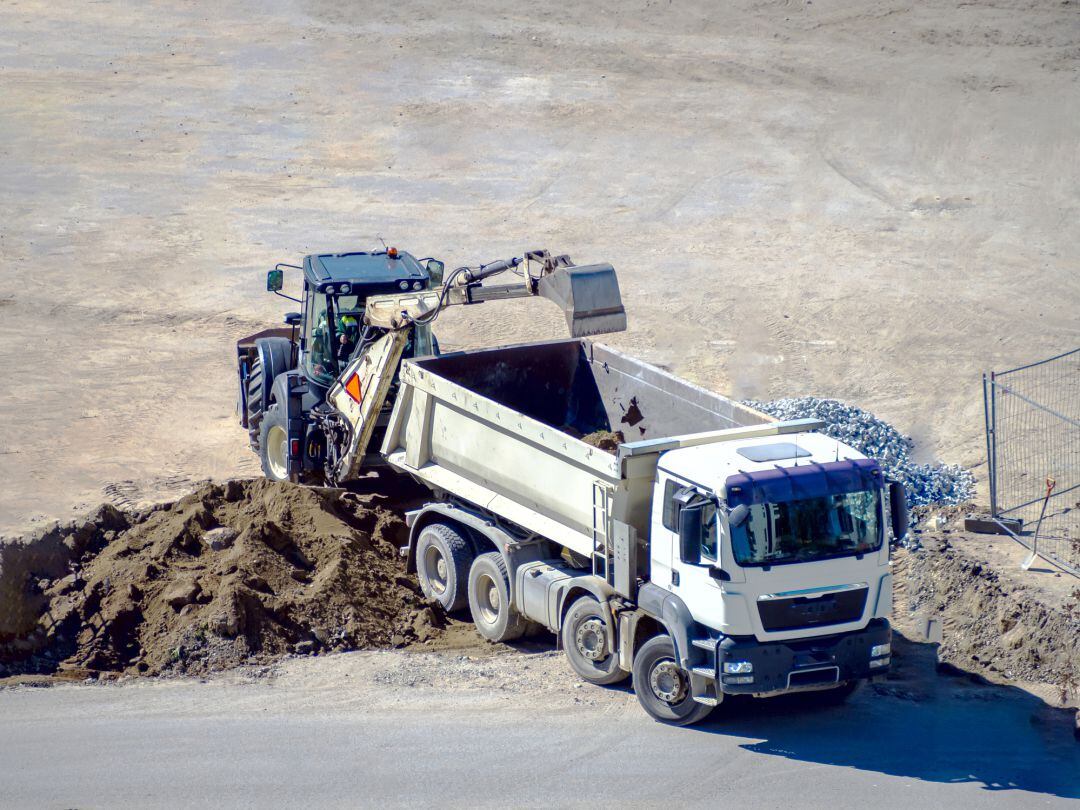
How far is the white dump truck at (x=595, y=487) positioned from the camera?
10633 millimetres

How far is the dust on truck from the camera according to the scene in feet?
34.7

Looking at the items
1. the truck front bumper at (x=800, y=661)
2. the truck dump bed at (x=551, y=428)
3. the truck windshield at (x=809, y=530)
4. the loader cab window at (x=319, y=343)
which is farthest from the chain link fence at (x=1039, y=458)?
the loader cab window at (x=319, y=343)

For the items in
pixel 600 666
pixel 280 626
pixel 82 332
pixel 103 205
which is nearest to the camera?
pixel 600 666

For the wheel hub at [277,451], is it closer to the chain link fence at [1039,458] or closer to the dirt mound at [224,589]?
the dirt mound at [224,589]

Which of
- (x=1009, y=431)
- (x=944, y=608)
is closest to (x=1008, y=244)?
(x=1009, y=431)

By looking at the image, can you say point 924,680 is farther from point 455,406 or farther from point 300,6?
point 300,6

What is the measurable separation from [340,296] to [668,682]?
6445 mm

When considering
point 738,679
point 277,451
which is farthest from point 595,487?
point 277,451

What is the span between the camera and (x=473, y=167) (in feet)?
97.7

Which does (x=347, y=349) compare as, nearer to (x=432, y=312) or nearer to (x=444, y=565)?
(x=432, y=312)

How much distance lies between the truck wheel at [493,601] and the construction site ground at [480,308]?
0.26 m

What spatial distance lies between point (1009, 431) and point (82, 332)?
14.5m

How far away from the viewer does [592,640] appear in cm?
1199

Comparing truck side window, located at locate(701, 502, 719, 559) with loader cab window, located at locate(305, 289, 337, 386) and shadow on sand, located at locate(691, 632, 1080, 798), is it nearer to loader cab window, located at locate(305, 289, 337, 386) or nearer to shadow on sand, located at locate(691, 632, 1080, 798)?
shadow on sand, located at locate(691, 632, 1080, 798)
